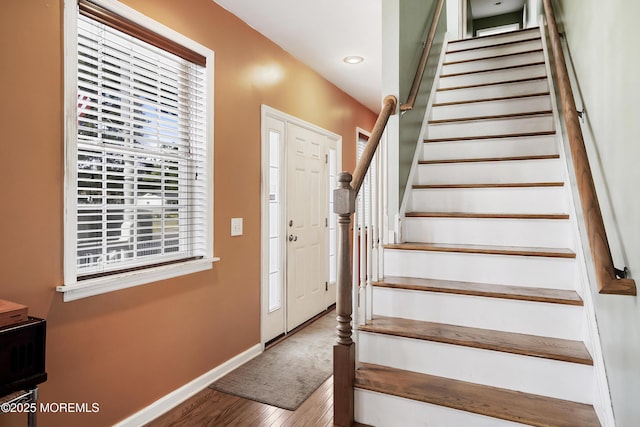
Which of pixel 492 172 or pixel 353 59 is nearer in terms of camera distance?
pixel 492 172

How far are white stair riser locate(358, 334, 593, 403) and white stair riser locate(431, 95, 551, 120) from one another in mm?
2086

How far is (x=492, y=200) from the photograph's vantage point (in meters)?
2.41

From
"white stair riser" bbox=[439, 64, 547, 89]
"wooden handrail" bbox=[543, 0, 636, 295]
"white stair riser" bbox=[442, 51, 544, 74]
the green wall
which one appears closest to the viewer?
"wooden handrail" bbox=[543, 0, 636, 295]

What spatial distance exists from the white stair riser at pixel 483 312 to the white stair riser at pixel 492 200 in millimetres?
759

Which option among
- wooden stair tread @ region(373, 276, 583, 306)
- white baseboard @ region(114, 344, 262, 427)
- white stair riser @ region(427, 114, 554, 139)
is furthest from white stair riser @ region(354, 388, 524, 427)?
white stair riser @ region(427, 114, 554, 139)

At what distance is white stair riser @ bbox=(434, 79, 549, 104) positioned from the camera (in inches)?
123

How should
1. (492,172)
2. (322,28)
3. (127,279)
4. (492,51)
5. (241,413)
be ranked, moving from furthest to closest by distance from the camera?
(492,51), (322,28), (492,172), (241,413), (127,279)

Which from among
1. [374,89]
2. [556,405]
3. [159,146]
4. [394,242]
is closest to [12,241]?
[159,146]

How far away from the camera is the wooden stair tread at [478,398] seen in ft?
4.68

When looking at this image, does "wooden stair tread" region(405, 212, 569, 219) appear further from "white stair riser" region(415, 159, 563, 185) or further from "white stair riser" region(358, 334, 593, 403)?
"white stair riser" region(358, 334, 593, 403)

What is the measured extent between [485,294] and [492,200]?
0.81 meters

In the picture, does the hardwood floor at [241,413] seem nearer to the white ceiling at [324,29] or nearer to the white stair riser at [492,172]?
the white stair riser at [492,172]

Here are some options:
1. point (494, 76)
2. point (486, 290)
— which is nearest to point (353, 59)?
point (494, 76)

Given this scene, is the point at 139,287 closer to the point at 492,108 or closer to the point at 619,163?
the point at 619,163
